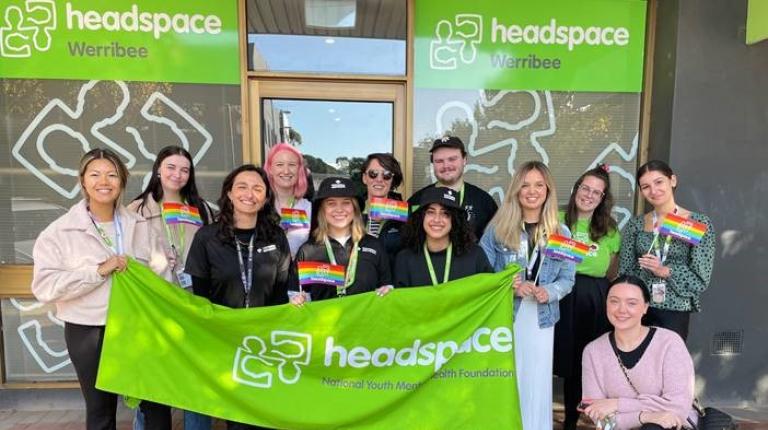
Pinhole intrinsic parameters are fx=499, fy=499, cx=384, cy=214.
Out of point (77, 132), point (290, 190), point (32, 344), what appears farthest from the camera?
point (32, 344)

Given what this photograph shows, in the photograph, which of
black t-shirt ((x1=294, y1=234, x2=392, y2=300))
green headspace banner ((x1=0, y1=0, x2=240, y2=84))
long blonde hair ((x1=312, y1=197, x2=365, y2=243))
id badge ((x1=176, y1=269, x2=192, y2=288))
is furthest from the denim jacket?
green headspace banner ((x1=0, y1=0, x2=240, y2=84))

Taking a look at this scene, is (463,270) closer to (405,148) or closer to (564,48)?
(405,148)

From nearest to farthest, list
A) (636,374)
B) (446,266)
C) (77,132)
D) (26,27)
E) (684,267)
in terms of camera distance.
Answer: (636,374) → (446,266) → (684,267) → (26,27) → (77,132)

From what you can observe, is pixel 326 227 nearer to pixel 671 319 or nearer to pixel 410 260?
pixel 410 260

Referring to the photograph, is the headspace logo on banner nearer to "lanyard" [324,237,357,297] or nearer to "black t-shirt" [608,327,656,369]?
"lanyard" [324,237,357,297]

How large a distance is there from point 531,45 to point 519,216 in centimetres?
220

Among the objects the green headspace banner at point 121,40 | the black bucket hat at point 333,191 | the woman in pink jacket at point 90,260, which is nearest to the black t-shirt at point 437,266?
the black bucket hat at point 333,191

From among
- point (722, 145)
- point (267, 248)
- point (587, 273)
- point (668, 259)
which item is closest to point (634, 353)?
point (587, 273)

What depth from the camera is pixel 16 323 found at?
4.42 metres

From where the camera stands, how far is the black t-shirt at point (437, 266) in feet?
9.50

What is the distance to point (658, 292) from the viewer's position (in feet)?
10.2

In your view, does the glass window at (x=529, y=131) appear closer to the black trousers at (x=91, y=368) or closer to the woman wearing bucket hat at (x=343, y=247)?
the woman wearing bucket hat at (x=343, y=247)

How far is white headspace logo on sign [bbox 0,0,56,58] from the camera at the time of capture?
Answer: 13.7 ft

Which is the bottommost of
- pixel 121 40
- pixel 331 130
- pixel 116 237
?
pixel 116 237
